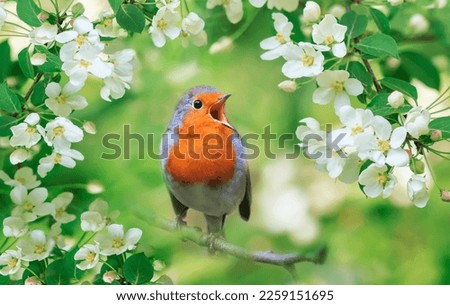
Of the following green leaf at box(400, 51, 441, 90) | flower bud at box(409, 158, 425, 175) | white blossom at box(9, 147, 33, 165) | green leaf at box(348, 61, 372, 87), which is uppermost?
green leaf at box(348, 61, 372, 87)

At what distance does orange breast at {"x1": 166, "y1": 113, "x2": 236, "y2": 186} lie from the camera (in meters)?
1.13

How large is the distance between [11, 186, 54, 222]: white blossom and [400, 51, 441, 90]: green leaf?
0.66 metres

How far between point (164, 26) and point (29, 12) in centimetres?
19

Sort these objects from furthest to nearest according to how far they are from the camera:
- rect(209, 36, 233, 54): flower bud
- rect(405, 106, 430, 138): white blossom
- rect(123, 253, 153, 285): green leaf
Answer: rect(209, 36, 233, 54): flower bud, rect(123, 253, 153, 285): green leaf, rect(405, 106, 430, 138): white blossom

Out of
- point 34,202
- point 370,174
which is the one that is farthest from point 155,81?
point 370,174

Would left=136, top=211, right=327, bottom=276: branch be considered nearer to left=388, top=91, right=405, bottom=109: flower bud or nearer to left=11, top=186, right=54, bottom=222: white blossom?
left=11, top=186, right=54, bottom=222: white blossom

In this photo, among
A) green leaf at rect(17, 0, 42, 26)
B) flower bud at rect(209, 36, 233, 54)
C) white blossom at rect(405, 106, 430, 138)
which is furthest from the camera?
flower bud at rect(209, 36, 233, 54)

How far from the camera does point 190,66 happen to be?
1.23 metres

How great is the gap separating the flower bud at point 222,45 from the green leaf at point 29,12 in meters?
0.33

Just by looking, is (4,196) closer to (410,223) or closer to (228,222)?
(228,222)

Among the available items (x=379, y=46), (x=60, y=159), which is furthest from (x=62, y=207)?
(x=379, y=46)

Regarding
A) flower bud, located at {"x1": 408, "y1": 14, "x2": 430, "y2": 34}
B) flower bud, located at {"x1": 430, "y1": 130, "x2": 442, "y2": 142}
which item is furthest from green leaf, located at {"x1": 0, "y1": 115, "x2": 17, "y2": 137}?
flower bud, located at {"x1": 408, "y1": 14, "x2": 430, "y2": 34}

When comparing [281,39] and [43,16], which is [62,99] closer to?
[43,16]

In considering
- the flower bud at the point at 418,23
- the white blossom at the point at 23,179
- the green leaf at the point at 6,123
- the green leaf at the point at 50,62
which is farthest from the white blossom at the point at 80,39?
the flower bud at the point at 418,23
